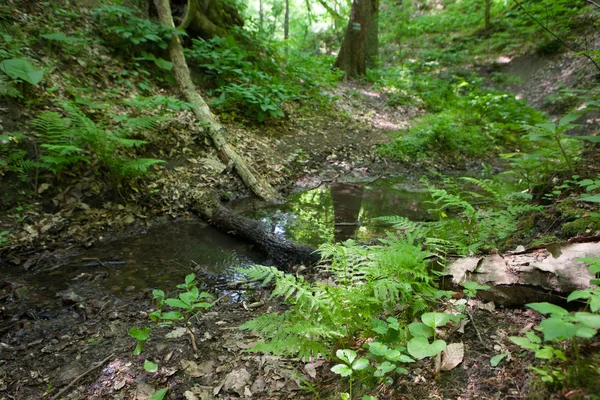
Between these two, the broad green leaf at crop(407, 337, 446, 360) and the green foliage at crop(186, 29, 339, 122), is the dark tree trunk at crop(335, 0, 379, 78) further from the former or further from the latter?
the broad green leaf at crop(407, 337, 446, 360)

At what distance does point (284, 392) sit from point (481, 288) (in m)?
1.37

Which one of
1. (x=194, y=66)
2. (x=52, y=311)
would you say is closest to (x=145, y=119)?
(x=52, y=311)

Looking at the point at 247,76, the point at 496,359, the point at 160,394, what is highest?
the point at 247,76

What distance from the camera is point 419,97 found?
12125mm

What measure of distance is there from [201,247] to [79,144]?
7.05 ft

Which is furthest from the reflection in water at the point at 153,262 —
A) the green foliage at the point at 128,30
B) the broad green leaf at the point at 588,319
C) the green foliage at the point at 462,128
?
the green foliage at the point at 462,128

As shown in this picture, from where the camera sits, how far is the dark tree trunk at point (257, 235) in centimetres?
389

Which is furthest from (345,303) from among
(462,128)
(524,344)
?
(462,128)

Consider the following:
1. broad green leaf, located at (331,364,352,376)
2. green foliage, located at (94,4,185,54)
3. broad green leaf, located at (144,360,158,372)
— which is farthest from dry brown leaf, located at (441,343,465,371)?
green foliage, located at (94,4,185,54)

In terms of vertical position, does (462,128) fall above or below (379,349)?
above

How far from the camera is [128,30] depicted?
21.5ft

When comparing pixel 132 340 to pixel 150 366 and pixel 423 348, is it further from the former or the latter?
pixel 423 348

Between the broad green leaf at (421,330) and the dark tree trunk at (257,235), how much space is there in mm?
1910

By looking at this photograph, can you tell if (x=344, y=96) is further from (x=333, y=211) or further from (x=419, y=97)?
(x=333, y=211)
